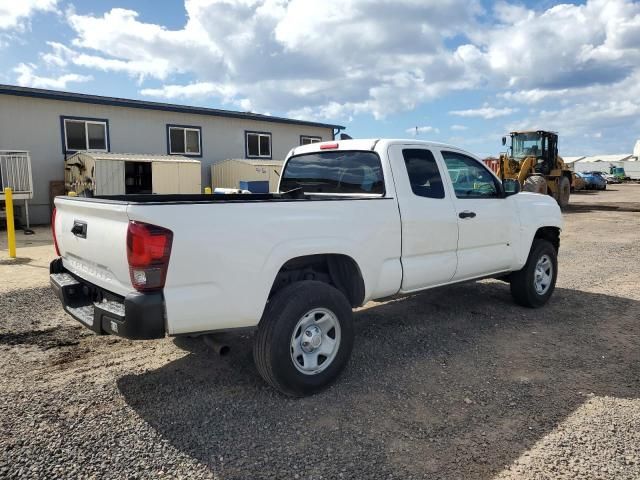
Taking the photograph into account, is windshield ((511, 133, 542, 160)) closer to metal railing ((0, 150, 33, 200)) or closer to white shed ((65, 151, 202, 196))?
white shed ((65, 151, 202, 196))

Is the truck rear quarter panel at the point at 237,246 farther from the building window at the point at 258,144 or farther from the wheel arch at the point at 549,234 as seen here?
the building window at the point at 258,144

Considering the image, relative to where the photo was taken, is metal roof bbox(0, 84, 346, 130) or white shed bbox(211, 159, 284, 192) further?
white shed bbox(211, 159, 284, 192)

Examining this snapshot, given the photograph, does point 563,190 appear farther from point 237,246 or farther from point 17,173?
point 237,246

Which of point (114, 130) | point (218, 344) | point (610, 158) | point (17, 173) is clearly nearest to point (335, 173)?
point (218, 344)

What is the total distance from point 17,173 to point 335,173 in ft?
41.9

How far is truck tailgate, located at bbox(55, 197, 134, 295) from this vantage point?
301 cm

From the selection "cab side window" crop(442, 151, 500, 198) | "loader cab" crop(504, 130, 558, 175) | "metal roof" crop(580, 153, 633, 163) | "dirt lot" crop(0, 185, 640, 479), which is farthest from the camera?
"metal roof" crop(580, 153, 633, 163)

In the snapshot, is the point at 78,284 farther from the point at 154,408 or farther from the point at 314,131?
the point at 314,131

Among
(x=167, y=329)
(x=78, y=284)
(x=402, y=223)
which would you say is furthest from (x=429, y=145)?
(x=78, y=284)

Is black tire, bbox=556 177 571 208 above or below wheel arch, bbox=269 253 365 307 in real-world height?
above

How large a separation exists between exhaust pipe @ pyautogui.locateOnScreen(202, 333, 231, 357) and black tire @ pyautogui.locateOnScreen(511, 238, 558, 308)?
3.87 meters

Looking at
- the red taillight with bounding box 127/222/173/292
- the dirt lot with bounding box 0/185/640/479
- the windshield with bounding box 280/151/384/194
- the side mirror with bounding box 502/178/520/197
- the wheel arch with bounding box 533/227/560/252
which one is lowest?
the dirt lot with bounding box 0/185/640/479

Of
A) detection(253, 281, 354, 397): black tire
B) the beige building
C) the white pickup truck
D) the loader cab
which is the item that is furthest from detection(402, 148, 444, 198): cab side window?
the loader cab

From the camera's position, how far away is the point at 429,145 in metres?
4.75
